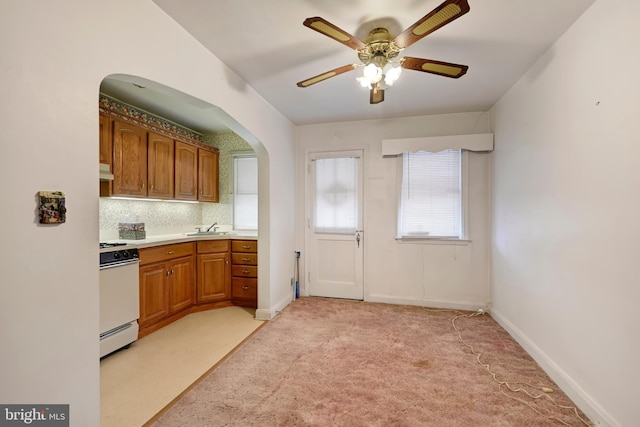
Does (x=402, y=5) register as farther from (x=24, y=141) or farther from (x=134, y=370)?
(x=134, y=370)

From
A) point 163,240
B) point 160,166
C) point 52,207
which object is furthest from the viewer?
point 160,166

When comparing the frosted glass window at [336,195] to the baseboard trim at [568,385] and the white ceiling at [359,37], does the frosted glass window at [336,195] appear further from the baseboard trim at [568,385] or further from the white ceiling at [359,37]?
the baseboard trim at [568,385]

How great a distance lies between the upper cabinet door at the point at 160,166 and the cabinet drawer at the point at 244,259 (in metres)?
1.14

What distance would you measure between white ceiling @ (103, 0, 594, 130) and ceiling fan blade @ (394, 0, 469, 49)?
9.9 inches

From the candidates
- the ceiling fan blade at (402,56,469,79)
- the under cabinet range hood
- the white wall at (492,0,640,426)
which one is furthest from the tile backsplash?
the white wall at (492,0,640,426)

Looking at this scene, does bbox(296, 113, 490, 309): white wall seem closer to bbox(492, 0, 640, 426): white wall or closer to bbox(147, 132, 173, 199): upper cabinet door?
bbox(492, 0, 640, 426): white wall

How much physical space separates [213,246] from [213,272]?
0.34 meters

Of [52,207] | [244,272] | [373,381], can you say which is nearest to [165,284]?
[244,272]

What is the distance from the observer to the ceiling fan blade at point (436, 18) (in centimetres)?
129

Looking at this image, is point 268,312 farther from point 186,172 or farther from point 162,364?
point 186,172

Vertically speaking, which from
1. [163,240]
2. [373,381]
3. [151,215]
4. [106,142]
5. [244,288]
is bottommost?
[373,381]

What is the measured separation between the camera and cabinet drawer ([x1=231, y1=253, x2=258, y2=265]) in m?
3.65

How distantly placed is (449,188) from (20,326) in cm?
391

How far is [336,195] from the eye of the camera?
13.1ft
